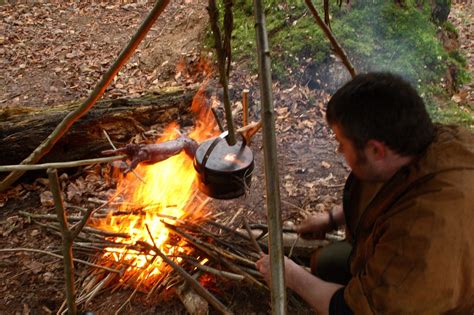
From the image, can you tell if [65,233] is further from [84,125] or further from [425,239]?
[84,125]

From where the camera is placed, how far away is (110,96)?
21.1 ft

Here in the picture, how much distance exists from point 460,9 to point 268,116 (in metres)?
10.5

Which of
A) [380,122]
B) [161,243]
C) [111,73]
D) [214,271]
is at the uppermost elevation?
[111,73]

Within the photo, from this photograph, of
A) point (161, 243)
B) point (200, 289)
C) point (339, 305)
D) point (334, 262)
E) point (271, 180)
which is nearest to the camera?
point (271, 180)

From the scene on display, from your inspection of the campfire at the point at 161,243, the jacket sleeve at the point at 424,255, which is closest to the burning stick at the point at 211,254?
the campfire at the point at 161,243

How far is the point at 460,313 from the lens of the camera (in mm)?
2146

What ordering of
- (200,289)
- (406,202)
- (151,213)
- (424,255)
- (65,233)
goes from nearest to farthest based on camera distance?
(424,255) → (406,202) → (65,233) → (200,289) → (151,213)

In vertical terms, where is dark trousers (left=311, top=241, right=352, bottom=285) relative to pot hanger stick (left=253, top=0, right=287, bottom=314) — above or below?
below

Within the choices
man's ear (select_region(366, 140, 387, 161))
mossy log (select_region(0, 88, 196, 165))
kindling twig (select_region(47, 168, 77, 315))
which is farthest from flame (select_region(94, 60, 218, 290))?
man's ear (select_region(366, 140, 387, 161))

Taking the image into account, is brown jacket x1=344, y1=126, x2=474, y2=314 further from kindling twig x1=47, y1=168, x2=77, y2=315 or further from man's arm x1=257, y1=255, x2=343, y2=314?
kindling twig x1=47, y1=168, x2=77, y2=315

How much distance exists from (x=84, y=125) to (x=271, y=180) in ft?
12.0

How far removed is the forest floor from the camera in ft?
11.3

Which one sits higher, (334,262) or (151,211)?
(151,211)

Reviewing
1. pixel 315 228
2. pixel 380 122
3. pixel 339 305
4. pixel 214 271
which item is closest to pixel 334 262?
pixel 315 228
